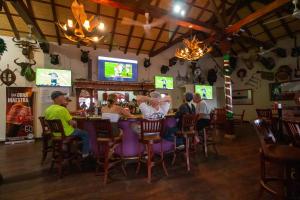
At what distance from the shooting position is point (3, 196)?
259 cm

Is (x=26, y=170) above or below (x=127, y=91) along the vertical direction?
below

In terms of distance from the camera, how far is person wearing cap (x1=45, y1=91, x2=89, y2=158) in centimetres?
345

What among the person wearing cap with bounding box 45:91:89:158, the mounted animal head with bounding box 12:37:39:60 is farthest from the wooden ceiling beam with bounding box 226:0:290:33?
the mounted animal head with bounding box 12:37:39:60

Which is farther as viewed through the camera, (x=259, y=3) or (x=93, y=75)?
(x=93, y=75)

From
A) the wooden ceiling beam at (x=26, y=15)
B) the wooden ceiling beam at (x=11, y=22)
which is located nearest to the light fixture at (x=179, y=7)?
the wooden ceiling beam at (x=26, y=15)

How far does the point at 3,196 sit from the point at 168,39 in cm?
879

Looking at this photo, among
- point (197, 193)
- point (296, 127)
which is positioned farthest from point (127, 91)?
point (296, 127)

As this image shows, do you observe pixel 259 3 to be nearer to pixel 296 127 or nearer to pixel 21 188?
pixel 296 127

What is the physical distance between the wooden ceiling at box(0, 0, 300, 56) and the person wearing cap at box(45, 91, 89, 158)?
2.44 metres

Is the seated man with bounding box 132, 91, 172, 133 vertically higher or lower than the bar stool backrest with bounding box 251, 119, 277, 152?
higher

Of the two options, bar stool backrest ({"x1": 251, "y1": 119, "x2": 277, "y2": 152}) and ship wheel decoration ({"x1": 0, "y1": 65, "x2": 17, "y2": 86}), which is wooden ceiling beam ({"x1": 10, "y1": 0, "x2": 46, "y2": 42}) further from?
bar stool backrest ({"x1": 251, "y1": 119, "x2": 277, "y2": 152})

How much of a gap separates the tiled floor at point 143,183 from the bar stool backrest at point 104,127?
0.76 m

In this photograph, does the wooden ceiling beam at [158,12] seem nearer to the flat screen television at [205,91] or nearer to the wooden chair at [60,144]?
the wooden chair at [60,144]

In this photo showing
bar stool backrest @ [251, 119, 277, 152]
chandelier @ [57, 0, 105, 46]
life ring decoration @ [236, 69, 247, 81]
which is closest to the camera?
bar stool backrest @ [251, 119, 277, 152]
